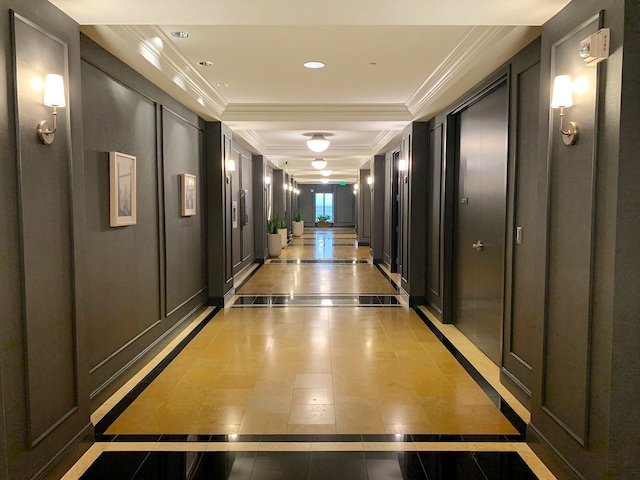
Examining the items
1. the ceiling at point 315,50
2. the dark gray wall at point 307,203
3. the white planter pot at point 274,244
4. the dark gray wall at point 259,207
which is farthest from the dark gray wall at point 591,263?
the dark gray wall at point 307,203

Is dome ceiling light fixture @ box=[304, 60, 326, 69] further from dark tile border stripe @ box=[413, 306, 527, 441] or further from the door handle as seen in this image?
dark tile border stripe @ box=[413, 306, 527, 441]

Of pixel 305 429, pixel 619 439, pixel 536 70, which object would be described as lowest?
pixel 305 429

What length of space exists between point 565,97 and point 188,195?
14.4ft

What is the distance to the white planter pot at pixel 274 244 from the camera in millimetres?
12703

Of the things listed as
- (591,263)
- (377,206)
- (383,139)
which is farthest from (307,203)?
(591,263)

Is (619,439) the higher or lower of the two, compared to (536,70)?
lower

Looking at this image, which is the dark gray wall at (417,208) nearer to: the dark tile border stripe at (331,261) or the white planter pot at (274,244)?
the dark tile border stripe at (331,261)

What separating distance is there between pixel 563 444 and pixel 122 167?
11.7 feet

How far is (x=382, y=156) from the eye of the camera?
37.8 feet

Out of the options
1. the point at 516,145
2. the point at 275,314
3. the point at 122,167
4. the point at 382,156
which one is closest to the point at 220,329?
Result: the point at 275,314

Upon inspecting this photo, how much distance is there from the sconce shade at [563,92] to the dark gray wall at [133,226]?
2.99 metres

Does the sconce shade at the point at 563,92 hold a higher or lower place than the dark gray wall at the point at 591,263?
higher

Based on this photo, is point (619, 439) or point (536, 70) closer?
point (619, 439)

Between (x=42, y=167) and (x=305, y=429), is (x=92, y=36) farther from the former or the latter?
(x=305, y=429)
